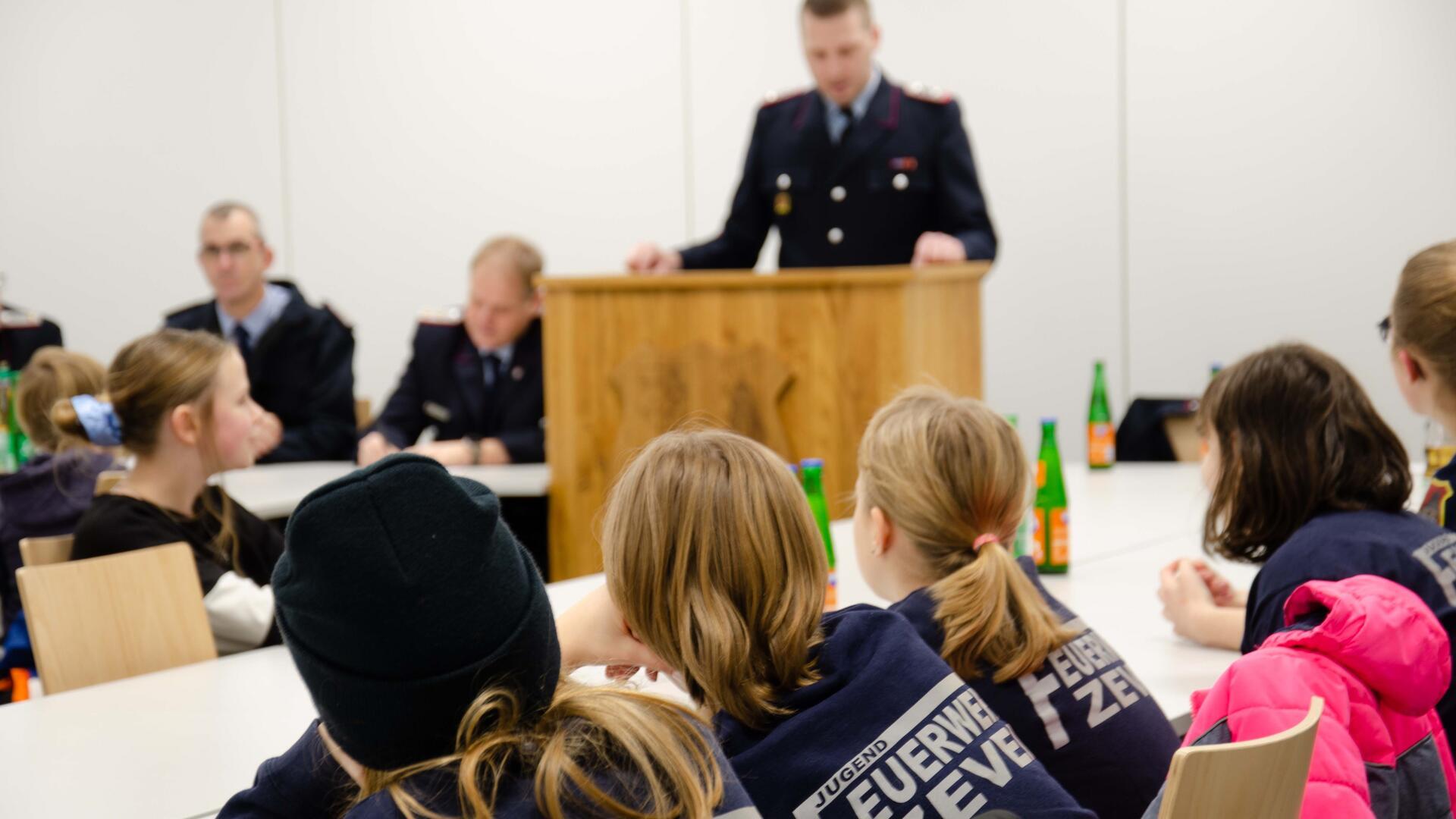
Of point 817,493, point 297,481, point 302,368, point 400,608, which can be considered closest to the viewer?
point 400,608

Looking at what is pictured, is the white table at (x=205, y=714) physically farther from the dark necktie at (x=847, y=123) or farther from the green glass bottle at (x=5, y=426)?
the green glass bottle at (x=5, y=426)

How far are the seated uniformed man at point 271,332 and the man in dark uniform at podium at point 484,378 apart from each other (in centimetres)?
23

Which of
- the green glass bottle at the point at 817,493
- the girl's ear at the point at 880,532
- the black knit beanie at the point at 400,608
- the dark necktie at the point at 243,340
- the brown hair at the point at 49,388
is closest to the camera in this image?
the black knit beanie at the point at 400,608

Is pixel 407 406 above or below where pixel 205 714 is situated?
above

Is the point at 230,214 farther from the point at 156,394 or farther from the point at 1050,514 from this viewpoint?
the point at 1050,514

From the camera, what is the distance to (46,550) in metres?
2.54

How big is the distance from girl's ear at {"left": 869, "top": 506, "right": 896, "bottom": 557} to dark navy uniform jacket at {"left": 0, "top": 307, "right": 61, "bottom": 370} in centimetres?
480

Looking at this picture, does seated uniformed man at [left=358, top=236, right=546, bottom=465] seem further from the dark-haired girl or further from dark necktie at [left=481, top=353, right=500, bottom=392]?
the dark-haired girl

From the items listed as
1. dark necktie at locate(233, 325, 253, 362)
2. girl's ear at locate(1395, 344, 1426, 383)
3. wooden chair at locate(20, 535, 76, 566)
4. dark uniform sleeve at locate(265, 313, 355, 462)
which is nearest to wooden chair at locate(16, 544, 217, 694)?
wooden chair at locate(20, 535, 76, 566)

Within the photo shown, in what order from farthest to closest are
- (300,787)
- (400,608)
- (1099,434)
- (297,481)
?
(297,481)
(1099,434)
(300,787)
(400,608)

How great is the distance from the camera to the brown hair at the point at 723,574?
1.37 meters

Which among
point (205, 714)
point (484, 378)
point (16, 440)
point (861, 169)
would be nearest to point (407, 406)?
point (484, 378)

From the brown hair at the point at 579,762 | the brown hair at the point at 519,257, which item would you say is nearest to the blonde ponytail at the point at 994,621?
the brown hair at the point at 579,762

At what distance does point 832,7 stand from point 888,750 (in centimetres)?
297
